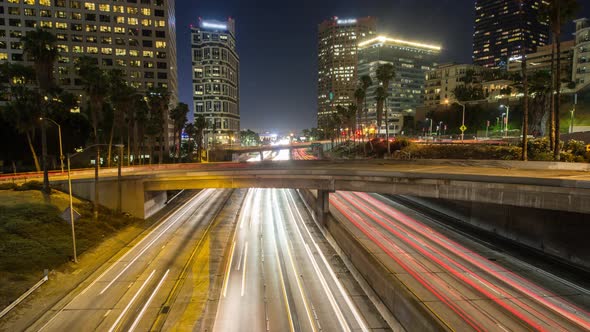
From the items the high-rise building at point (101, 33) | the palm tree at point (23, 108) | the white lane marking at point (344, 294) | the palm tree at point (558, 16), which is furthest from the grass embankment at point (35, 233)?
the high-rise building at point (101, 33)

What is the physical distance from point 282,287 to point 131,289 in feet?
35.6

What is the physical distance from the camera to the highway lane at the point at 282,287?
751 inches

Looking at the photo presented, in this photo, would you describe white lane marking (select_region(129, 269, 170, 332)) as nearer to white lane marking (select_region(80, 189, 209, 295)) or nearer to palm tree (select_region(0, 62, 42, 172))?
white lane marking (select_region(80, 189, 209, 295))

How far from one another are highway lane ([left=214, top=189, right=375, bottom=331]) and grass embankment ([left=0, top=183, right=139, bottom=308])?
13993mm

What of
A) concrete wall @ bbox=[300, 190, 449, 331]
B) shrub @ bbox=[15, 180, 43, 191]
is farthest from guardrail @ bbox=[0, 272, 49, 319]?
shrub @ bbox=[15, 180, 43, 191]

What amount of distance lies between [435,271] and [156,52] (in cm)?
12762

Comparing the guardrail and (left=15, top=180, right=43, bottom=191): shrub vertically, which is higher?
(left=15, top=180, right=43, bottom=191): shrub

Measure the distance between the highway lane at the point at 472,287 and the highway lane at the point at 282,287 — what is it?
4993 mm

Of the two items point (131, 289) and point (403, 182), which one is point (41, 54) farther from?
point (403, 182)

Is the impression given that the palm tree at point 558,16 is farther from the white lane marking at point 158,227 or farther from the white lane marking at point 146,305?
the white lane marking at point 158,227

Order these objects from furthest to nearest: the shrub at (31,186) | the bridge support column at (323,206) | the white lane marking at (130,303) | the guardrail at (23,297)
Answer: the shrub at (31,186) < the bridge support column at (323,206) < the guardrail at (23,297) < the white lane marking at (130,303)

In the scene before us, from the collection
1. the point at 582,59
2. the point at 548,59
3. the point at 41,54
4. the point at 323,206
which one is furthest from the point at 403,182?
the point at 548,59

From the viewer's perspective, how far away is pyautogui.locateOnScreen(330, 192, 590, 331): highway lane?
58.2ft

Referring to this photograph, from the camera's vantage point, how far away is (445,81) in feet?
498
